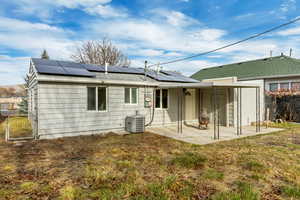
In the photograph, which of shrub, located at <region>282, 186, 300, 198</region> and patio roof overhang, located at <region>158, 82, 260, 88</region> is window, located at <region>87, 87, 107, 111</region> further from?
shrub, located at <region>282, 186, 300, 198</region>

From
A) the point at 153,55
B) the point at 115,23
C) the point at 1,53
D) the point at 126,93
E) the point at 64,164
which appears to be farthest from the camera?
the point at 153,55

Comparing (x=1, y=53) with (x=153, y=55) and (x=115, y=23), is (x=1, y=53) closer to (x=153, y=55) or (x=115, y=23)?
(x=115, y=23)

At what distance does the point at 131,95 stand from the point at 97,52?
17585 mm

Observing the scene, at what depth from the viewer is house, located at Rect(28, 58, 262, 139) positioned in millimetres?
6562

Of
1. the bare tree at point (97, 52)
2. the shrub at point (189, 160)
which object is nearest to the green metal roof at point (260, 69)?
the shrub at point (189, 160)

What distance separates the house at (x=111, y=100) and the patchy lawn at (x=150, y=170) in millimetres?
1287

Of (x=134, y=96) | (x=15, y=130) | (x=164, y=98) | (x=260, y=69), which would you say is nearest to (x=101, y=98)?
(x=134, y=96)

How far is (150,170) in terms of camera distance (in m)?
3.78

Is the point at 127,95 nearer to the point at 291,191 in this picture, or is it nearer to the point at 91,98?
the point at 91,98

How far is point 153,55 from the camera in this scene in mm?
18547

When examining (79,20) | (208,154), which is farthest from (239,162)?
(79,20)

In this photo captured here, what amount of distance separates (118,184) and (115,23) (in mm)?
11806

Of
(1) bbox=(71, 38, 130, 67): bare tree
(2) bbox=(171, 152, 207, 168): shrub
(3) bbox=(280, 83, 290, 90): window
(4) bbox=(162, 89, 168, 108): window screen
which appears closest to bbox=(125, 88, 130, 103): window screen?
(4) bbox=(162, 89, 168, 108): window screen

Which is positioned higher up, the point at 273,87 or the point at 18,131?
the point at 273,87
